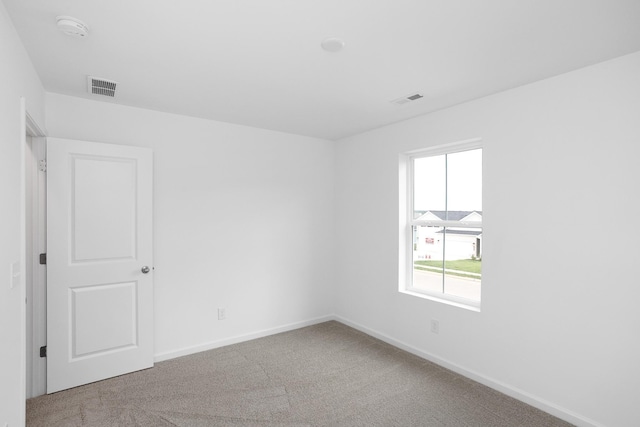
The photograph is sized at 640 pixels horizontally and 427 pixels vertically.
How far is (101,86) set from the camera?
272cm

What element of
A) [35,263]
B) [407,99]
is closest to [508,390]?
[407,99]

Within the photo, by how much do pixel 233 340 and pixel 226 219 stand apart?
1.39m

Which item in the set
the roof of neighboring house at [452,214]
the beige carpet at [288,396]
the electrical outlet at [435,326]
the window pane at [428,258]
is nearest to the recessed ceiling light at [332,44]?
the roof of neighboring house at [452,214]

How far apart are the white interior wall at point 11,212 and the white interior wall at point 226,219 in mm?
1079

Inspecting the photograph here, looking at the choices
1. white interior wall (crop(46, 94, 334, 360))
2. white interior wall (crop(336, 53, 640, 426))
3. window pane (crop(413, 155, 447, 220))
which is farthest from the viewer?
window pane (crop(413, 155, 447, 220))

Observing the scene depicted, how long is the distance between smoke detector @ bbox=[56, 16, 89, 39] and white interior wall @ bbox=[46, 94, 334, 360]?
135 cm

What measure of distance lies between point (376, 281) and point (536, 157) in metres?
2.17

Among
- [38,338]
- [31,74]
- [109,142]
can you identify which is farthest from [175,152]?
[38,338]

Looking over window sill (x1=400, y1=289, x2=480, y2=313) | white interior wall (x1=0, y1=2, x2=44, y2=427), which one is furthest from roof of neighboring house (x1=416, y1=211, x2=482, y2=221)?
white interior wall (x1=0, y1=2, x2=44, y2=427)

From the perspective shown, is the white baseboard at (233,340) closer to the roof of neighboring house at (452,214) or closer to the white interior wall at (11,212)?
the white interior wall at (11,212)

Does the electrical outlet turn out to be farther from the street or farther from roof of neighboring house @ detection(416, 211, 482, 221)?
roof of neighboring house @ detection(416, 211, 482, 221)

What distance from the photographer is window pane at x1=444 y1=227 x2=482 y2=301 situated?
3.17 metres

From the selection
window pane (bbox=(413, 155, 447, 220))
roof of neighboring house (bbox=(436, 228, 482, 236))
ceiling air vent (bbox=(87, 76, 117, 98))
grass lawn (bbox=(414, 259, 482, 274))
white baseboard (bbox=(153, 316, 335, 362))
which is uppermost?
ceiling air vent (bbox=(87, 76, 117, 98))

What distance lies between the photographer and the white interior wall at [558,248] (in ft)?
7.13
